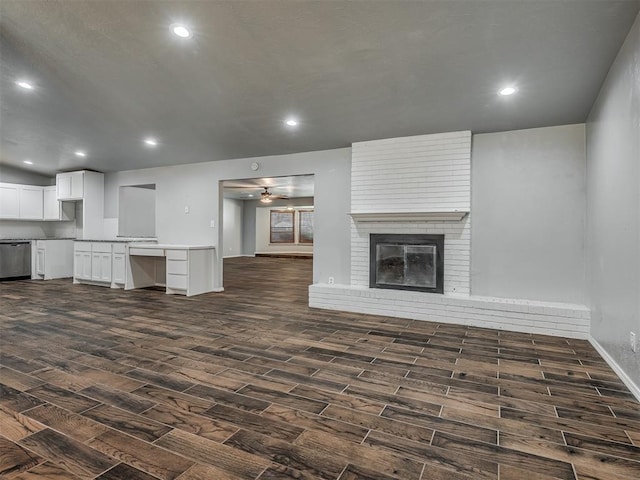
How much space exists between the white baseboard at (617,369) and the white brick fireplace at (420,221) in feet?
1.89

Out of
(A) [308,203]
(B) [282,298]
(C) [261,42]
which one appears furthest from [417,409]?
(A) [308,203]

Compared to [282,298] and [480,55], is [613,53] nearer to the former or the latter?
[480,55]

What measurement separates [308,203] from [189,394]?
1116 cm

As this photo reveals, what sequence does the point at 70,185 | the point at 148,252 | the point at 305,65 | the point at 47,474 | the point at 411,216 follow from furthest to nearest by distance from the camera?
the point at 70,185, the point at 148,252, the point at 411,216, the point at 305,65, the point at 47,474

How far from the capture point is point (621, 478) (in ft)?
4.83

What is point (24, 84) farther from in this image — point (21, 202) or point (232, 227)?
point (232, 227)

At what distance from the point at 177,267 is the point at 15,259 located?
417 centimetres

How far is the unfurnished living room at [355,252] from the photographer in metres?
1.76

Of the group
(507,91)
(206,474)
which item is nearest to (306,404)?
(206,474)

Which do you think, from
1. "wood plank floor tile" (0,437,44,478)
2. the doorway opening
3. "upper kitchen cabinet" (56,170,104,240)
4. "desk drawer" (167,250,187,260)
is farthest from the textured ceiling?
the doorway opening

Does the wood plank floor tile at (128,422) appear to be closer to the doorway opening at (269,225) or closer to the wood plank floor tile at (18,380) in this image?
the wood plank floor tile at (18,380)

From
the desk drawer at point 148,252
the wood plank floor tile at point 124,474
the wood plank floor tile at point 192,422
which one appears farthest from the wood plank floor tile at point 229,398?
the desk drawer at point 148,252

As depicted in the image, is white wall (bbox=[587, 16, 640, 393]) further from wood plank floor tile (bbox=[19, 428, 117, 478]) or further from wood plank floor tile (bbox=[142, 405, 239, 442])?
wood plank floor tile (bbox=[19, 428, 117, 478])

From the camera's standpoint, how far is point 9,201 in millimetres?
7289
